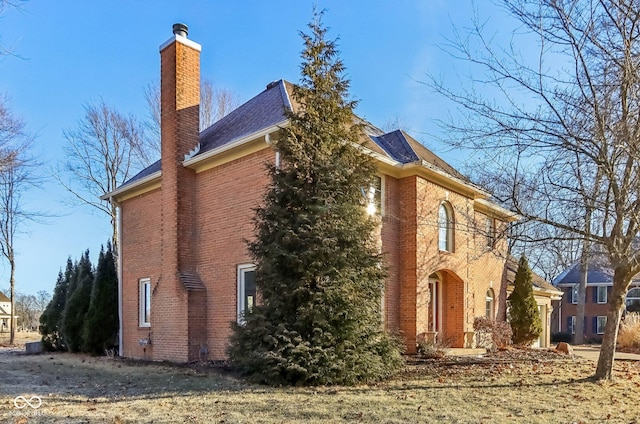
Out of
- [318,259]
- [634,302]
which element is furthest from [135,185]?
[634,302]

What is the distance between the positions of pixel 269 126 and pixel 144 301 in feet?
25.4

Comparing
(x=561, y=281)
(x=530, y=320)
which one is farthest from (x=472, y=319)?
(x=561, y=281)

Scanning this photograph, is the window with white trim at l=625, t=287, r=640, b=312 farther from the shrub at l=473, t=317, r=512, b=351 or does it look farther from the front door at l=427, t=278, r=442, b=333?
the front door at l=427, t=278, r=442, b=333

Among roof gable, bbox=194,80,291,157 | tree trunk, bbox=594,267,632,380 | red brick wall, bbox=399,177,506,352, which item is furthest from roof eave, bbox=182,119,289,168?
tree trunk, bbox=594,267,632,380

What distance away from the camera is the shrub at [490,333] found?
50.5 feet

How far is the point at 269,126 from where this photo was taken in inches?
457

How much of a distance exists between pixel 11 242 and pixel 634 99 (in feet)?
95.4

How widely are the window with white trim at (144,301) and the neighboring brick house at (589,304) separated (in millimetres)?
32011

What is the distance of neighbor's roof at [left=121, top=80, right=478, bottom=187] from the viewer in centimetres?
1277

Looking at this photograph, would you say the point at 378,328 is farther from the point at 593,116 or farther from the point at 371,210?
the point at 593,116

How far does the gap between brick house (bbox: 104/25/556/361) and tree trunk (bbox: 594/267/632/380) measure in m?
2.90

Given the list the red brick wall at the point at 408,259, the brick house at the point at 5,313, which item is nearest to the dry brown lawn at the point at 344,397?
the red brick wall at the point at 408,259

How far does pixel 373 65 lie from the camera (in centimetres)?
909

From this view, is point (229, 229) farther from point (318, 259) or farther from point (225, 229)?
point (318, 259)
